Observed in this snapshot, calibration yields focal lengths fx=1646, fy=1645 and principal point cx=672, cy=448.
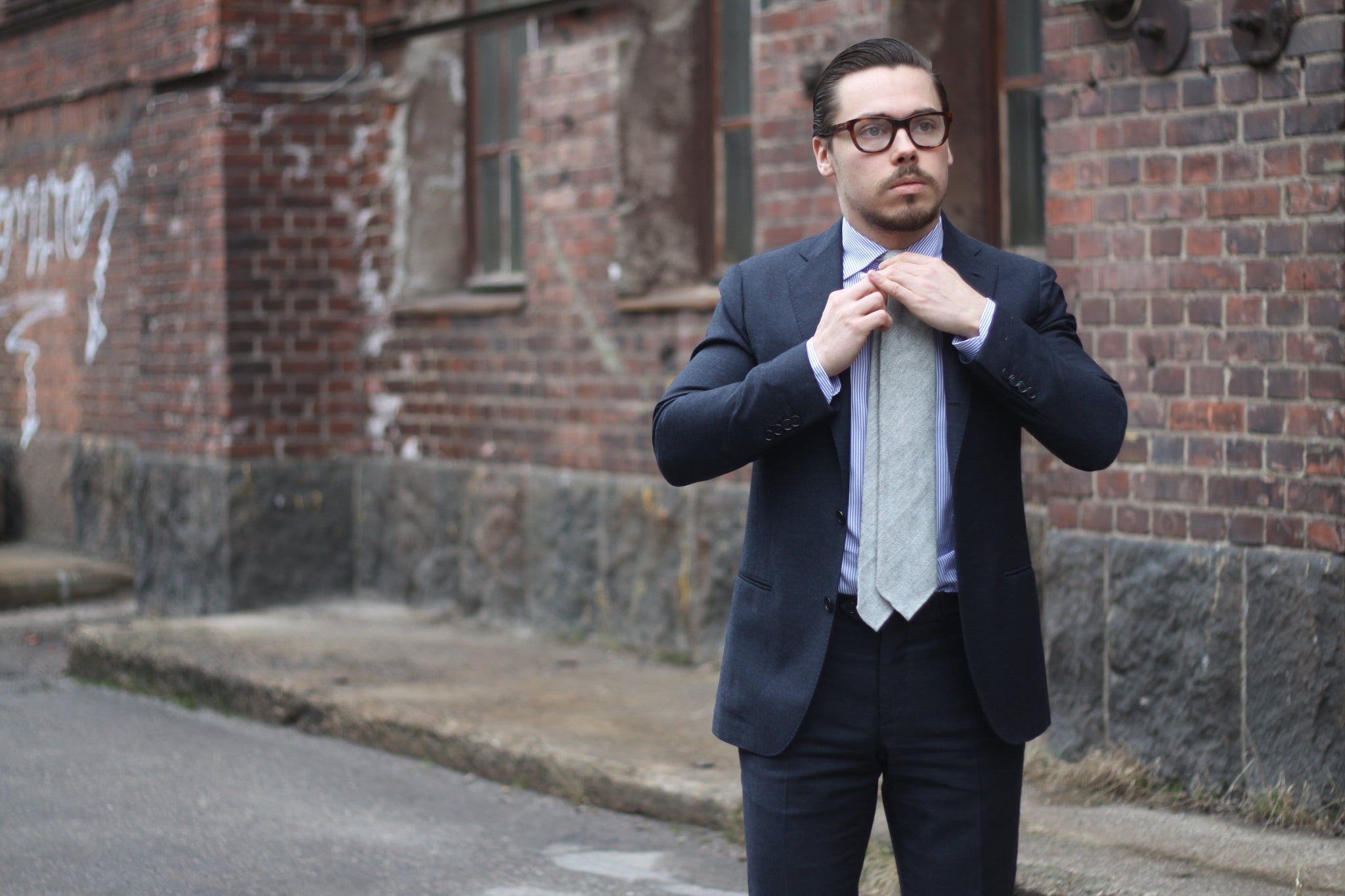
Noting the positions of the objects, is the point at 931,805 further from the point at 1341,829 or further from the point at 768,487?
the point at 1341,829

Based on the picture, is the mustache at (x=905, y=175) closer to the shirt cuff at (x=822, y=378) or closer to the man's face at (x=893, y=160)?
the man's face at (x=893, y=160)

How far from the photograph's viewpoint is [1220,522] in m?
4.69

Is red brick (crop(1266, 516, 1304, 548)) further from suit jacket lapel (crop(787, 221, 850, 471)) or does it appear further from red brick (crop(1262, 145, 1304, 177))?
suit jacket lapel (crop(787, 221, 850, 471))

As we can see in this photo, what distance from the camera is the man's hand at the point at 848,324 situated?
2.45 metres

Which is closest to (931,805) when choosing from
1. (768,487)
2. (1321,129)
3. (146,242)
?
(768,487)

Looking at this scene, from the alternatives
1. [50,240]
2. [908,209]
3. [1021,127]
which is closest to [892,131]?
[908,209]

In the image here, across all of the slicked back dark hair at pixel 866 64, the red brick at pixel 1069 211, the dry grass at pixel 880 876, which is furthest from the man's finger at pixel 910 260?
the red brick at pixel 1069 211

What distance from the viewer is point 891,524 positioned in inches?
100.0

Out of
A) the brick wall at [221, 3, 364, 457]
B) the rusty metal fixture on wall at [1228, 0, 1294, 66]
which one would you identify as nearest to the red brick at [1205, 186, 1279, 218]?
the rusty metal fixture on wall at [1228, 0, 1294, 66]

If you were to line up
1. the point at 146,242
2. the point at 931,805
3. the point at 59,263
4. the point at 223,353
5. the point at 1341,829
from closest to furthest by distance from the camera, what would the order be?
1. the point at 931,805
2. the point at 1341,829
3. the point at 223,353
4. the point at 146,242
5. the point at 59,263

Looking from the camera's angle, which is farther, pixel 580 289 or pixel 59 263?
pixel 59 263

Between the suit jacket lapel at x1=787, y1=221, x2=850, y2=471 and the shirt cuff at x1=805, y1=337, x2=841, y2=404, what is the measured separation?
57 mm

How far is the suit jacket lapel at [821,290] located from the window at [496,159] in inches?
217

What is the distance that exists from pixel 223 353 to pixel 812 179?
3584 mm
